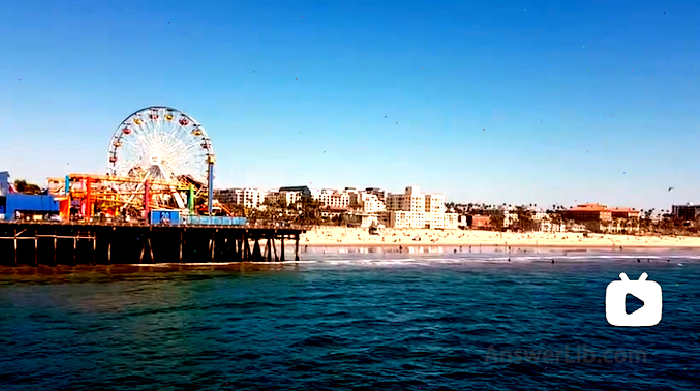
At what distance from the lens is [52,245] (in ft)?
181

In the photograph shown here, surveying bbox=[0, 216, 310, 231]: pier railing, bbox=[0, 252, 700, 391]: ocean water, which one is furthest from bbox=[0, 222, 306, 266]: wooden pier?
bbox=[0, 252, 700, 391]: ocean water

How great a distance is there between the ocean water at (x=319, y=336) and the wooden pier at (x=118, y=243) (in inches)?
204

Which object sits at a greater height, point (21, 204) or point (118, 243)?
point (21, 204)

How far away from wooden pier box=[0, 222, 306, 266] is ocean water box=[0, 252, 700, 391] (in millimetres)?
5191

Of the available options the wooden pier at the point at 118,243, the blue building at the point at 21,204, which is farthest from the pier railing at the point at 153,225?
the blue building at the point at 21,204

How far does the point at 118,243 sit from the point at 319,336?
38.4 meters

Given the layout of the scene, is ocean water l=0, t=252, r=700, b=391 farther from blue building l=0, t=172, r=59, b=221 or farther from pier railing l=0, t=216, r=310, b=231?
blue building l=0, t=172, r=59, b=221

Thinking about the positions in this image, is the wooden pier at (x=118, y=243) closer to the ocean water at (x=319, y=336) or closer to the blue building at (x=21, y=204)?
the blue building at (x=21, y=204)

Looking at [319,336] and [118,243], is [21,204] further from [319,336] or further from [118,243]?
[319,336]

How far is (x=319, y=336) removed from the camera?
27203 mm

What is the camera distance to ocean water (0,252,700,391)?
2069cm

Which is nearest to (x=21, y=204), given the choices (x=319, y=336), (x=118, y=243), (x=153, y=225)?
(x=118, y=243)

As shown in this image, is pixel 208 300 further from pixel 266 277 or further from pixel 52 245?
pixel 52 245

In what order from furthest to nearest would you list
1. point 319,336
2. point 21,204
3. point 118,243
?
point 118,243, point 21,204, point 319,336
